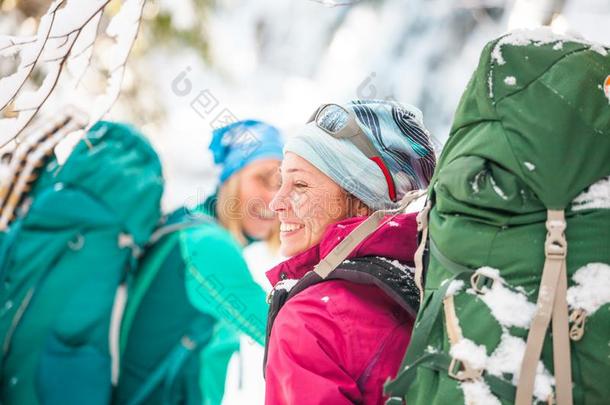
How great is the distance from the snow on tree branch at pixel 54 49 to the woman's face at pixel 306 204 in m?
0.56

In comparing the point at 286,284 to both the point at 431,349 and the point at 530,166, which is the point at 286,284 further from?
the point at 530,166

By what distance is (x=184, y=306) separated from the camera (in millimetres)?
3520

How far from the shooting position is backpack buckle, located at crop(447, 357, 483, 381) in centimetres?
132

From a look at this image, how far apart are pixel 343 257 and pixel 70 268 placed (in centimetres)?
197

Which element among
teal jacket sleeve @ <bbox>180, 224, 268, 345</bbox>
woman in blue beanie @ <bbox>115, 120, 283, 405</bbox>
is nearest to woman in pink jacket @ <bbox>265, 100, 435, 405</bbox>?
teal jacket sleeve @ <bbox>180, 224, 268, 345</bbox>

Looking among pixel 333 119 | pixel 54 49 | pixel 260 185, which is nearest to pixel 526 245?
pixel 333 119

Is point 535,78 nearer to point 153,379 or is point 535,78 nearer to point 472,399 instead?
point 472,399

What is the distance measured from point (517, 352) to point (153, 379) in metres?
2.47

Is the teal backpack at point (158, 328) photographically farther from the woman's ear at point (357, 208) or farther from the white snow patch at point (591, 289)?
the white snow patch at point (591, 289)

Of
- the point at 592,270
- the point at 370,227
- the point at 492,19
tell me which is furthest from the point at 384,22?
the point at 592,270

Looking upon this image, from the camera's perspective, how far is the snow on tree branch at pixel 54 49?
5.69 feet

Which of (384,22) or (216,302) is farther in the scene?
(384,22)

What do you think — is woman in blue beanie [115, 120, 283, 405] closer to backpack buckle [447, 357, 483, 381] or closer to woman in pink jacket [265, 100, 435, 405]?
woman in pink jacket [265, 100, 435, 405]

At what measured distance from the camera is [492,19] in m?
4.38
